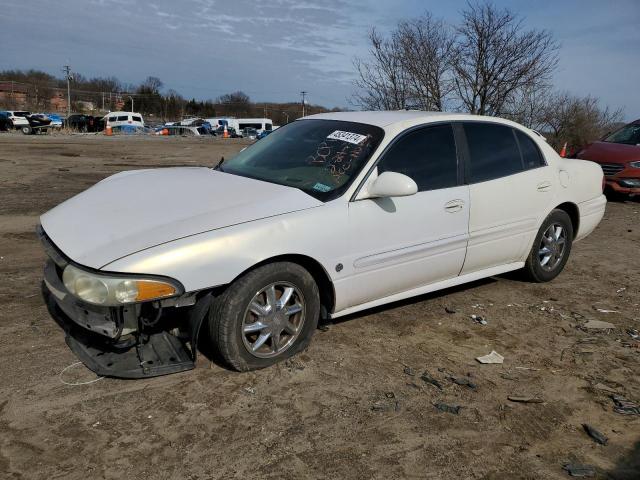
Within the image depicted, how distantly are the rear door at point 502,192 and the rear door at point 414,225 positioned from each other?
0.17 metres

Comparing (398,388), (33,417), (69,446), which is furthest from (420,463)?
(33,417)

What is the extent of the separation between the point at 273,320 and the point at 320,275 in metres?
0.47

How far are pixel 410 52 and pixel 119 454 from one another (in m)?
11.6

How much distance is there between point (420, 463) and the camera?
268 centimetres

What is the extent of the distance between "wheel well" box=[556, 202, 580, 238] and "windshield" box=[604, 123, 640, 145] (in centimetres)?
693

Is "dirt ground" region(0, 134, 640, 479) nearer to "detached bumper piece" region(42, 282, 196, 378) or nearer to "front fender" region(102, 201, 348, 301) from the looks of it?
"detached bumper piece" region(42, 282, 196, 378)

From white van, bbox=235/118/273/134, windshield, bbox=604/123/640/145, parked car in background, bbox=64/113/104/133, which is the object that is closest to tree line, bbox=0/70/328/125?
white van, bbox=235/118/273/134

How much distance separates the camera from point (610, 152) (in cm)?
1087

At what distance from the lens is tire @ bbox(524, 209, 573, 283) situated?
5.19m

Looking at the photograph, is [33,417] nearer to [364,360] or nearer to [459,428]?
[364,360]

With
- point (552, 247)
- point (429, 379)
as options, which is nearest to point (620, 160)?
point (552, 247)

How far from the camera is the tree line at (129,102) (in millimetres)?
89062

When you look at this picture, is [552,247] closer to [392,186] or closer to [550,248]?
[550,248]

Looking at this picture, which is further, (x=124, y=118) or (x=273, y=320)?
(x=124, y=118)
